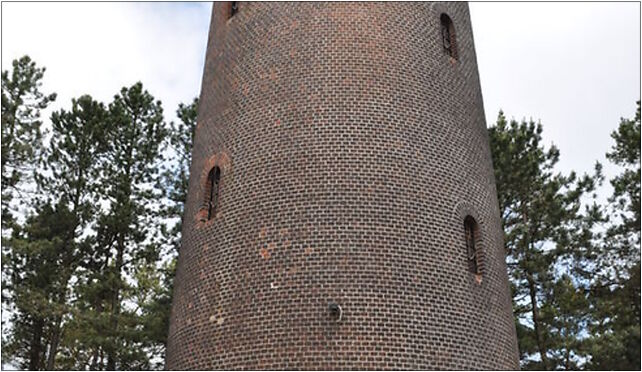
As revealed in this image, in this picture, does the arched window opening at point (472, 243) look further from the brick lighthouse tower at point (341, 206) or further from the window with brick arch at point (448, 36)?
the window with brick arch at point (448, 36)

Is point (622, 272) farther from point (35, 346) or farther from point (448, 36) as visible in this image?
point (35, 346)

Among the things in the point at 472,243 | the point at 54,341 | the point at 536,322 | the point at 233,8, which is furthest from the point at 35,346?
the point at 472,243

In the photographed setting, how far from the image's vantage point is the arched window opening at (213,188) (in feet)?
35.4

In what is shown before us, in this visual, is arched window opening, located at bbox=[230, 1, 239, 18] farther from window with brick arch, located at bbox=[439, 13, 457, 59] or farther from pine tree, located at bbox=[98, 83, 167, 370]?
pine tree, located at bbox=[98, 83, 167, 370]

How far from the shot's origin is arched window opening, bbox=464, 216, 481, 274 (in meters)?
10.2

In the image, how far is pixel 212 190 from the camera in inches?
435

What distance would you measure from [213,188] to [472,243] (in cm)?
415

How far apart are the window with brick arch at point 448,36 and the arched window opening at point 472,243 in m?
3.36

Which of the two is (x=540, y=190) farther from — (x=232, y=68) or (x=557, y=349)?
(x=232, y=68)

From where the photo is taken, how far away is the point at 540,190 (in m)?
20.1

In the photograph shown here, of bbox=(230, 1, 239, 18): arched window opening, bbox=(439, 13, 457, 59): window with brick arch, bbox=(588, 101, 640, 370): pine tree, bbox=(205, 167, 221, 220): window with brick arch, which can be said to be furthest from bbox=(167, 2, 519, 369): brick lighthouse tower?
bbox=(588, 101, 640, 370): pine tree

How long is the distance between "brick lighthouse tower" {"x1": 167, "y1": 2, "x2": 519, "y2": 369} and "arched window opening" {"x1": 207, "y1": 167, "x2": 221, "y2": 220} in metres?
0.02

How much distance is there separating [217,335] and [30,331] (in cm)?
1370

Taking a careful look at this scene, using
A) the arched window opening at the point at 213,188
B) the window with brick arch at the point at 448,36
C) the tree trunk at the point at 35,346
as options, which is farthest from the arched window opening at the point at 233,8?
the tree trunk at the point at 35,346
